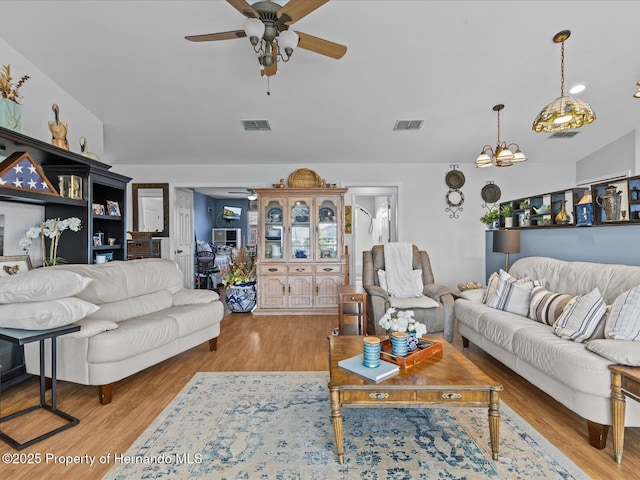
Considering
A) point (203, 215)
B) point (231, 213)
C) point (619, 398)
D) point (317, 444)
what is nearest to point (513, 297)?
point (619, 398)

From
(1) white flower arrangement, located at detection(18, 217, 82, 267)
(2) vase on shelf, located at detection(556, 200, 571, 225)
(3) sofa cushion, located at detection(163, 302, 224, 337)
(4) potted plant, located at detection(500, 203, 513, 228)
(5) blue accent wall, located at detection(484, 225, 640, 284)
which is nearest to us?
(5) blue accent wall, located at detection(484, 225, 640, 284)

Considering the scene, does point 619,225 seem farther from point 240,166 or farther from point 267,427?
point 240,166

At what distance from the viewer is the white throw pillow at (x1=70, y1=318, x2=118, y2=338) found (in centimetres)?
222

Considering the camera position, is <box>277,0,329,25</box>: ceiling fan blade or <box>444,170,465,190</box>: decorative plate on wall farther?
<box>444,170,465,190</box>: decorative plate on wall

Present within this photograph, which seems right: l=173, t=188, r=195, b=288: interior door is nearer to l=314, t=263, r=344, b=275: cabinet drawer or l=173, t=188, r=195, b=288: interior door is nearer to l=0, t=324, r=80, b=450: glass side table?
l=314, t=263, r=344, b=275: cabinet drawer

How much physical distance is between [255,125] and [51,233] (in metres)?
2.64

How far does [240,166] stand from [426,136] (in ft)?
10.2

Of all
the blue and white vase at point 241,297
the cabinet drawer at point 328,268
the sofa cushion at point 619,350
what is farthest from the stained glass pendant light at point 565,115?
the blue and white vase at point 241,297

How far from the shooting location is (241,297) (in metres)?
5.11

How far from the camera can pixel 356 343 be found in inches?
92.8

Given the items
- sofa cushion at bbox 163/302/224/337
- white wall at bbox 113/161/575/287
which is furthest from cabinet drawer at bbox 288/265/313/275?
sofa cushion at bbox 163/302/224/337

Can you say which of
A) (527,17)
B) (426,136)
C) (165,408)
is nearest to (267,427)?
(165,408)

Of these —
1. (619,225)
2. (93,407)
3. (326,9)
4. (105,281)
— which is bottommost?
(93,407)

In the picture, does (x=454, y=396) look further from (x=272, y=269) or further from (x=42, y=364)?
(x=272, y=269)
